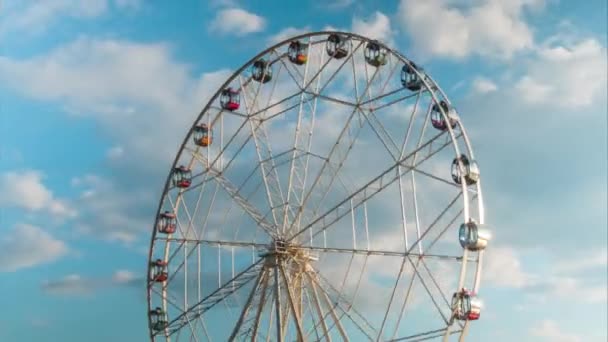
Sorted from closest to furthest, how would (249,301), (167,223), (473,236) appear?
(473,236)
(249,301)
(167,223)

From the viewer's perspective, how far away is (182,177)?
4719 cm

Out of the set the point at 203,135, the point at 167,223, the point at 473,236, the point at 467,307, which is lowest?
the point at 467,307

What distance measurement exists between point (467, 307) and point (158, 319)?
1904 centimetres

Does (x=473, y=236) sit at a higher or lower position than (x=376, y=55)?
lower

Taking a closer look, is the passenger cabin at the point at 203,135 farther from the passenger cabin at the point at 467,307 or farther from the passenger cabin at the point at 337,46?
the passenger cabin at the point at 467,307

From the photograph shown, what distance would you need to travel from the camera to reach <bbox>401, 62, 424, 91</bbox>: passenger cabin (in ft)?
121

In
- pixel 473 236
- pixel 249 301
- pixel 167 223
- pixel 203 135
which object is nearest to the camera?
pixel 473 236

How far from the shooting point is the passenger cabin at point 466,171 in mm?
34812

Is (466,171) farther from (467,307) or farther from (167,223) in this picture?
(167,223)

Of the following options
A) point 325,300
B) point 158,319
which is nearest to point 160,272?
point 158,319

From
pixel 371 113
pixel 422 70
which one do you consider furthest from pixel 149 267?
pixel 422 70

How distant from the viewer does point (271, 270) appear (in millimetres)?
40750

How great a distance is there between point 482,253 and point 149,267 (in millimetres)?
20227

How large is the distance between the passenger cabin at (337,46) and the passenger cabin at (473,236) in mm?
10871
